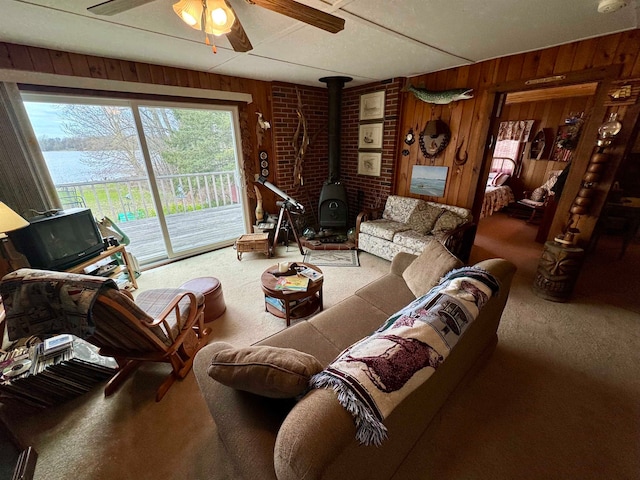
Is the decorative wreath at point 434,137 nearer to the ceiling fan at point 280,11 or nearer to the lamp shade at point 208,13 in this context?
the ceiling fan at point 280,11

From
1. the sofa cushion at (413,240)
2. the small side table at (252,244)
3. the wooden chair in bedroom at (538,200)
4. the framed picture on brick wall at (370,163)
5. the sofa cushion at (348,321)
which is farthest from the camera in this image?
the wooden chair in bedroom at (538,200)

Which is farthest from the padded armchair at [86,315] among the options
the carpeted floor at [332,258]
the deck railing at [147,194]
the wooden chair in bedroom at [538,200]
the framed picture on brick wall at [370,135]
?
the wooden chair in bedroom at [538,200]

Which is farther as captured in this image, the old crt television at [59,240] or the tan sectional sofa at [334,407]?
the old crt television at [59,240]

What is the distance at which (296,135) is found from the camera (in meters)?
3.97

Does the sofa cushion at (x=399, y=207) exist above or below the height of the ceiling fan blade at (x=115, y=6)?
below

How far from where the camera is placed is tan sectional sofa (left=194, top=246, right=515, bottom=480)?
2.22 ft

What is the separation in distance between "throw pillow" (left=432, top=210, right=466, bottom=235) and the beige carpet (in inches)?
44.0

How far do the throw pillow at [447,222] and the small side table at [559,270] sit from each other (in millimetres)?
826

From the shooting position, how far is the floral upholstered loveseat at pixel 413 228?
9.71 ft

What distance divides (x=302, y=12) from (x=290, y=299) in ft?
5.75

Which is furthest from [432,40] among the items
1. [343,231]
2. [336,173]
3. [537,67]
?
[343,231]

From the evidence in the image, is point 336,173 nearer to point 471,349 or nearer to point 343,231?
point 343,231

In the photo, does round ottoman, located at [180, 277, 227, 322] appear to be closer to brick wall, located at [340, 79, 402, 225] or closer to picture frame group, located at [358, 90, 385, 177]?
brick wall, located at [340, 79, 402, 225]

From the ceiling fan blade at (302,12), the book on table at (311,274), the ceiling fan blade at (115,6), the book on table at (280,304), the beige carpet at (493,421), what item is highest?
the ceiling fan blade at (115,6)
